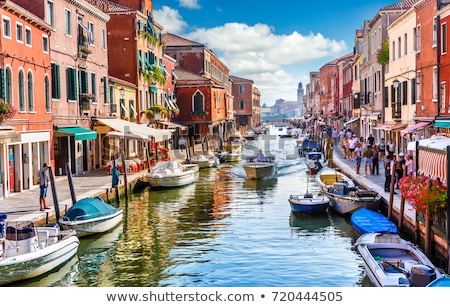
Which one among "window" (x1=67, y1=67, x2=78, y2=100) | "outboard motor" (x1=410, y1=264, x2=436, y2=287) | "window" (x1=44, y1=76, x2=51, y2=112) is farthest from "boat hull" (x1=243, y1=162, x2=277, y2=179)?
"outboard motor" (x1=410, y1=264, x2=436, y2=287)

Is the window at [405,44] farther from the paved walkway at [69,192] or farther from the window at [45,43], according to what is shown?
the window at [45,43]

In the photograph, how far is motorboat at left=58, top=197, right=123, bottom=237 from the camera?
43.9 feet

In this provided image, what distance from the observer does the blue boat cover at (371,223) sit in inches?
496

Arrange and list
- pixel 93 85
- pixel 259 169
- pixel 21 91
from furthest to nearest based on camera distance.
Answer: pixel 259 169 → pixel 93 85 → pixel 21 91

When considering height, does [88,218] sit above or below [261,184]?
above

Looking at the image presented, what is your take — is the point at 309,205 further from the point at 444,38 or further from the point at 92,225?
the point at 444,38

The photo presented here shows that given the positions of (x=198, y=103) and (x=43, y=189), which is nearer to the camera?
(x=43, y=189)

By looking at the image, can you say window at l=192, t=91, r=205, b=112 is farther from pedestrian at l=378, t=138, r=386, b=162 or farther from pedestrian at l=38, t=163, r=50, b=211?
pedestrian at l=38, t=163, r=50, b=211

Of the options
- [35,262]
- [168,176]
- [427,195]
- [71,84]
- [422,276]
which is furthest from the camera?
[168,176]

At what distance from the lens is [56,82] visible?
66.7 feet

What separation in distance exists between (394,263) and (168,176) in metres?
13.7

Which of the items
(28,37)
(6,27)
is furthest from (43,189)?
(28,37)

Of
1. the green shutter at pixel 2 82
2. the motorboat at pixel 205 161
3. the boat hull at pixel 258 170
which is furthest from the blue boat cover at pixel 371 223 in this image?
the motorboat at pixel 205 161

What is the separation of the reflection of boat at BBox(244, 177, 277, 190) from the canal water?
2574 millimetres
